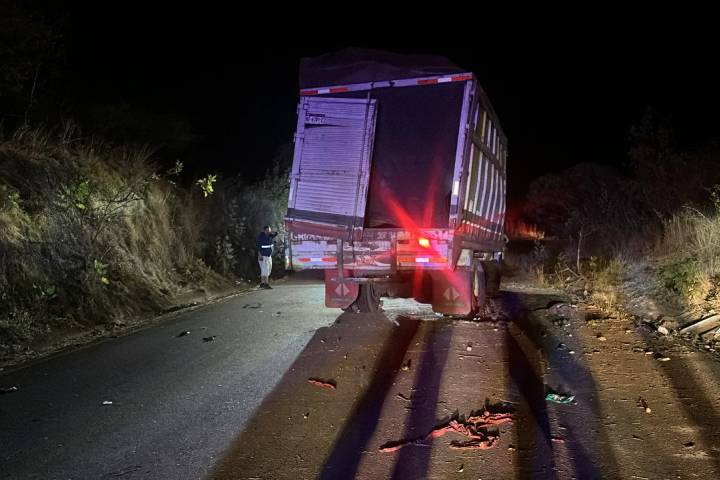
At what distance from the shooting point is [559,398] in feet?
16.9

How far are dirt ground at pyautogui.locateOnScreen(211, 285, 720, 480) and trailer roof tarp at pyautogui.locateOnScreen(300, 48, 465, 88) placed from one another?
3.86 meters

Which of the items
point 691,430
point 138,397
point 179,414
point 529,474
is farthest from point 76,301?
point 691,430

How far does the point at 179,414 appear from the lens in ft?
16.1

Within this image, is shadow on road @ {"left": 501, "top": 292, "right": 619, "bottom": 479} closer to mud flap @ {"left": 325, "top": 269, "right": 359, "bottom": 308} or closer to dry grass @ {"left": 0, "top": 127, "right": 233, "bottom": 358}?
mud flap @ {"left": 325, "top": 269, "right": 359, "bottom": 308}

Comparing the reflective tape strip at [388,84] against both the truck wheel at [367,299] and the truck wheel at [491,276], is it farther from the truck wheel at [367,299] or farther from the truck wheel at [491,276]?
the truck wheel at [491,276]

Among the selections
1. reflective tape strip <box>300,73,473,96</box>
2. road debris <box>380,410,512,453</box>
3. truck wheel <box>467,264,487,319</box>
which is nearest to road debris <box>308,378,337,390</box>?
road debris <box>380,410,512,453</box>

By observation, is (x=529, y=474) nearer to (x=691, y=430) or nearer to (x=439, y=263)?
(x=691, y=430)

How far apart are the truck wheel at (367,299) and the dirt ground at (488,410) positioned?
1.62 m

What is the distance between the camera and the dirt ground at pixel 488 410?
3.85 meters

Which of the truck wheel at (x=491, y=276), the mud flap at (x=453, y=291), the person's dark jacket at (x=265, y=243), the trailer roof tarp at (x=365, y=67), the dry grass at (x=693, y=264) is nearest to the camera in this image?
the trailer roof tarp at (x=365, y=67)

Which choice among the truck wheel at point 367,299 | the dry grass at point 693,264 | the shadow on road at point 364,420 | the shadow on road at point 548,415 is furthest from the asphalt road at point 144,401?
the dry grass at point 693,264

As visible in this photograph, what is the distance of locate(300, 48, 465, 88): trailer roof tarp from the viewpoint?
8.04m

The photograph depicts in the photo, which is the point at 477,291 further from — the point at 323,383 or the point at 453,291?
the point at 323,383

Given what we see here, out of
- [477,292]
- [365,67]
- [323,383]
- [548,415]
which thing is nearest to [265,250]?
[477,292]
